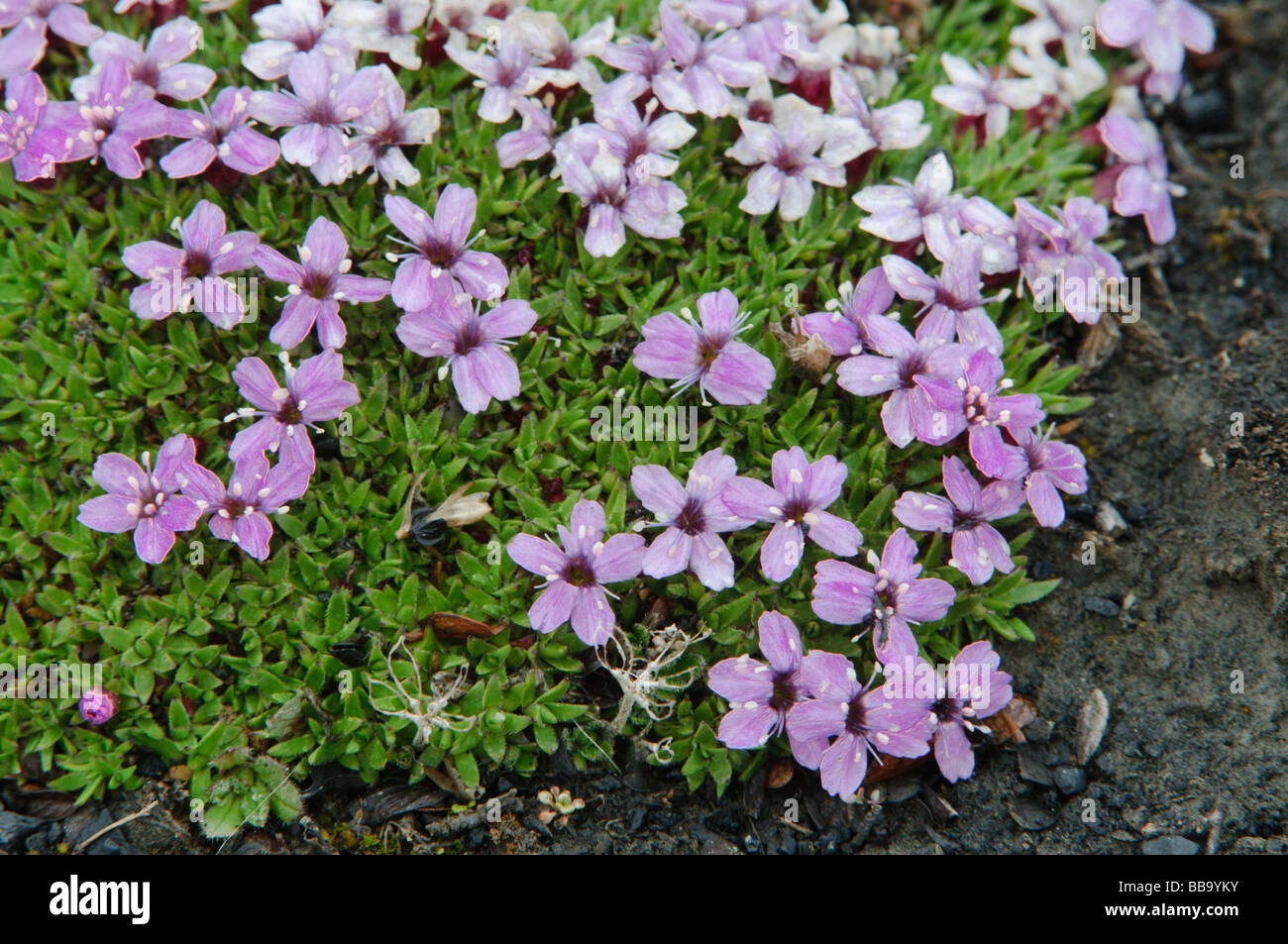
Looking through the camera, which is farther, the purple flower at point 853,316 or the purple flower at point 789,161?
the purple flower at point 789,161

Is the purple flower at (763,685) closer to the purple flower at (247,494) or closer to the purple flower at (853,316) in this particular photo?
the purple flower at (853,316)

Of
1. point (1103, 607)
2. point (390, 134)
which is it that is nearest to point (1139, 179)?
point (1103, 607)

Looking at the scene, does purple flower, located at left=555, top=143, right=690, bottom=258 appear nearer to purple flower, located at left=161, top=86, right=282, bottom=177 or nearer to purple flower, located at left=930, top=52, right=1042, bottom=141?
purple flower, located at left=161, top=86, right=282, bottom=177

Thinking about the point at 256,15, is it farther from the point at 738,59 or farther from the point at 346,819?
the point at 346,819

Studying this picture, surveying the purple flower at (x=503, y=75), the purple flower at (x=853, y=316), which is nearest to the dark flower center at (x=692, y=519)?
the purple flower at (x=853, y=316)

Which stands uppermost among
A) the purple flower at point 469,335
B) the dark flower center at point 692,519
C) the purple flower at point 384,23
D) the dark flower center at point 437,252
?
the purple flower at point 384,23

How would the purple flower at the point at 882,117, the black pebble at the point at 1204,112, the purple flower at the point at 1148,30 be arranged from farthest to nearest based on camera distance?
1. the black pebble at the point at 1204,112
2. the purple flower at the point at 1148,30
3. the purple flower at the point at 882,117

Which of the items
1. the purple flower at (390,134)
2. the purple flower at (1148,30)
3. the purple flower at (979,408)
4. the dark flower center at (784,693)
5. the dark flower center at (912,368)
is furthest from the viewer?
the purple flower at (1148,30)
